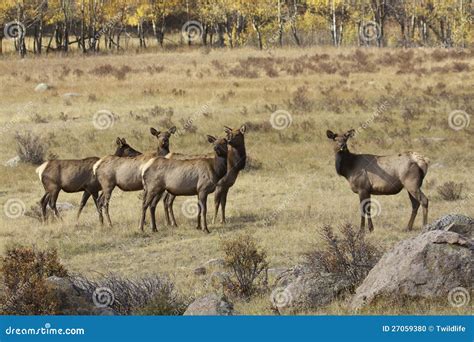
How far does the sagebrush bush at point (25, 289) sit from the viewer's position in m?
10.1

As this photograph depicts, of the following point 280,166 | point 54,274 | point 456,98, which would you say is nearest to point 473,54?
point 456,98

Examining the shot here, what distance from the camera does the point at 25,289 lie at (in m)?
10.3

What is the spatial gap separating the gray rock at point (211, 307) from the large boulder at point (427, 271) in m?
1.52

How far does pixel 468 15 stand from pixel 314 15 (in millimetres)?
21608

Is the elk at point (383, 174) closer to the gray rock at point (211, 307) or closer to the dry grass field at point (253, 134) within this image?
the dry grass field at point (253, 134)

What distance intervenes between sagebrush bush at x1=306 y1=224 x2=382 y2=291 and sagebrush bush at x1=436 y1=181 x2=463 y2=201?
8211mm

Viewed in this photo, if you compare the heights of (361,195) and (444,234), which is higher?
(444,234)

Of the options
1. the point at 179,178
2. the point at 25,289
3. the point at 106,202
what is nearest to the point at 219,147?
the point at 179,178

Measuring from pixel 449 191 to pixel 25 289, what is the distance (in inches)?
497

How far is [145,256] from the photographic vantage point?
1580 centimetres

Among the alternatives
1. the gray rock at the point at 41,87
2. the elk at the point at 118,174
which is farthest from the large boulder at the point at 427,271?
the gray rock at the point at 41,87

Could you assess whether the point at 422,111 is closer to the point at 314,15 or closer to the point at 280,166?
the point at 280,166

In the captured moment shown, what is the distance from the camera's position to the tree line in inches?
3509

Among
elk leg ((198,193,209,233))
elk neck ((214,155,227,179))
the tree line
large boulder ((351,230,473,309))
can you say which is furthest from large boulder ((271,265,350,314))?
the tree line
